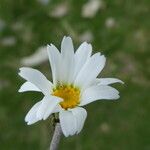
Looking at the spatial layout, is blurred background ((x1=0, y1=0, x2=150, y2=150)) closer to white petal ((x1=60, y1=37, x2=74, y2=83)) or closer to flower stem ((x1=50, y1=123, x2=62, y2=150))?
white petal ((x1=60, y1=37, x2=74, y2=83))

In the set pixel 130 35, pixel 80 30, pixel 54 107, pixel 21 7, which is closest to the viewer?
pixel 54 107

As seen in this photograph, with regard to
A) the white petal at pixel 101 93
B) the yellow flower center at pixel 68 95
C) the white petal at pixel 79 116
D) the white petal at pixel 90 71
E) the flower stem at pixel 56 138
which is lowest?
the flower stem at pixel 56 138

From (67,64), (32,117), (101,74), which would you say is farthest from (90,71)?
(101,74)

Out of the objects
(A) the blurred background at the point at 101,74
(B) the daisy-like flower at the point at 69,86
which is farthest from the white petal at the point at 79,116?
(A) the blurred background at the point at 101,74

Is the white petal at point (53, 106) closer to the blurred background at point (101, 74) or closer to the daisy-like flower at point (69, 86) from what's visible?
the daisy-like flower at point (69, 86)

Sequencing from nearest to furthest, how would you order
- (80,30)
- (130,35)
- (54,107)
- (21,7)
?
(54,107), (80,30), (21,7), (130,35)

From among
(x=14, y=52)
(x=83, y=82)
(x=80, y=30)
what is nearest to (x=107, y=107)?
(x=80, y=30)

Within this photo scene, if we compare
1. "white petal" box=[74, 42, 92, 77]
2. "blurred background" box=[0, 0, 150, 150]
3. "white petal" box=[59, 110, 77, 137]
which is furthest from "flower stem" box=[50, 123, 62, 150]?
"blurred background" box=[0, 0, 150, 150]

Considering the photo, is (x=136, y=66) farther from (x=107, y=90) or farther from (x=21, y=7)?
(x=107, y=90)
